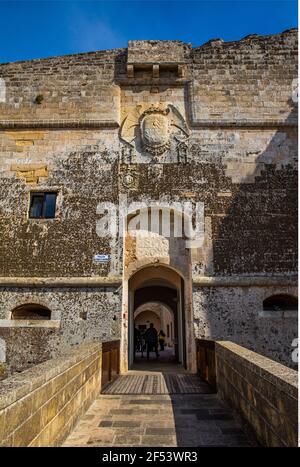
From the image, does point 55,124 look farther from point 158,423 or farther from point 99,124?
point 158,423

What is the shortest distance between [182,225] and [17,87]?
605 cm

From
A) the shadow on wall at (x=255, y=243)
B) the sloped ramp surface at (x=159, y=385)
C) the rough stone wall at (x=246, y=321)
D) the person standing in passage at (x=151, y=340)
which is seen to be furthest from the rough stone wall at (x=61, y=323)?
the person standing in passage at (x=151, y=340)

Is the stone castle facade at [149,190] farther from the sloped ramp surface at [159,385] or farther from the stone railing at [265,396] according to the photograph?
the stone railing at [265,396]

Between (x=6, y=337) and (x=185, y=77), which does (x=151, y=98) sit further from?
(x=6, y=337)

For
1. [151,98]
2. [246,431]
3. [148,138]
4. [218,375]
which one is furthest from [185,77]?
[246,431]

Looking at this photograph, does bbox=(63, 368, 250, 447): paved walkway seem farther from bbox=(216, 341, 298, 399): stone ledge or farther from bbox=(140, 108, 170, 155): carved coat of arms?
bbox=(140, 108, 170, 155): carved coat of arms

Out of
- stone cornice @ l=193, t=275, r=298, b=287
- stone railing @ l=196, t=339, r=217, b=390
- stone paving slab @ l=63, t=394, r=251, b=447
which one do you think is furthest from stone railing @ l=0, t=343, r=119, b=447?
stone cornice @ l=193, t=275, r=298, b=287

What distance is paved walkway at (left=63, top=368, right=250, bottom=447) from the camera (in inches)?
136

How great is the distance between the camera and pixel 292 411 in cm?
227

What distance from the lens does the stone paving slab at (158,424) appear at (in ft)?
11.3

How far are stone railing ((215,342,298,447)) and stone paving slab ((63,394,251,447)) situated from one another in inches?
10.3

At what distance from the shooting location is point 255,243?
28.8ft

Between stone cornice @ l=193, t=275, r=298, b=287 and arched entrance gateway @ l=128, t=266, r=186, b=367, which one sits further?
arched entrance gateway @ l=128, t=266, r=186, b=367
